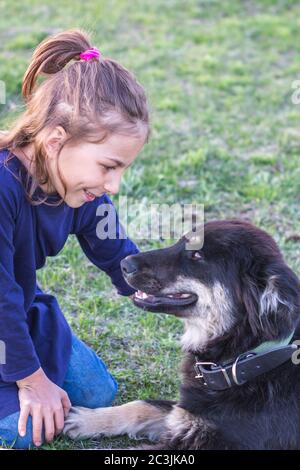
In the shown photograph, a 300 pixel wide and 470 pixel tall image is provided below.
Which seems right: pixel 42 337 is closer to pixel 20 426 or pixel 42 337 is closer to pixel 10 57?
pixel 20 426

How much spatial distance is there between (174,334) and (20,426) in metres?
1.24

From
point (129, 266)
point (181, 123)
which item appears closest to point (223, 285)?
point (129, 266)

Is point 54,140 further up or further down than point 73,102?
further down

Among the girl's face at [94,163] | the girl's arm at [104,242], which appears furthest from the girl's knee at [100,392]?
the girl's face at [94,163]

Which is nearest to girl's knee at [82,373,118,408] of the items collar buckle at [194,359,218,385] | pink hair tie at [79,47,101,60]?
collar buckle at [194,359,218,385]

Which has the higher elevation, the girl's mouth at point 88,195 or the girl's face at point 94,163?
the girl's face at point 94,163

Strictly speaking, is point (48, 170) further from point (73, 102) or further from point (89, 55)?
point (89, 55)

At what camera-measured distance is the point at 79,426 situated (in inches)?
135

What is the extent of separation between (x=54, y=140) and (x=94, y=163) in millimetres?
187

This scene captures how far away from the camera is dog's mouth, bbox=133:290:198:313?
11.0 feet

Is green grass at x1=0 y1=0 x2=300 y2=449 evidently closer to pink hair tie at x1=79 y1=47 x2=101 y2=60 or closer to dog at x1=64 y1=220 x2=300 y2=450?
dog at x1=64 y1=220 x2=300 y2=450

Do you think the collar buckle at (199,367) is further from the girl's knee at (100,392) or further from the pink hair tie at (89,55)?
the pink hair tie at (89,55)

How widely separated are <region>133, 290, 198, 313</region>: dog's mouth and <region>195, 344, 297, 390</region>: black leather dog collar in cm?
33

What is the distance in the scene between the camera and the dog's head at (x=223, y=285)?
303cm
